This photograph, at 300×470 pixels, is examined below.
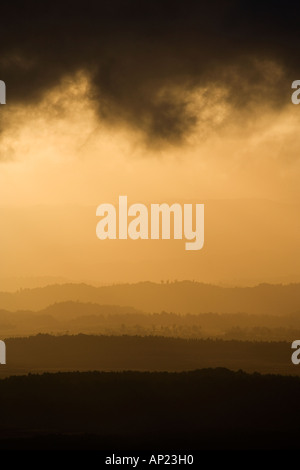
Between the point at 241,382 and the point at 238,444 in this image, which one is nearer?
the point at 238,444

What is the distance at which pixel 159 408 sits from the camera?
136ft

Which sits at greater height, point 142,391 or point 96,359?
point 96,359

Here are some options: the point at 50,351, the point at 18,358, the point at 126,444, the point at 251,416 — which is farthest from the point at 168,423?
the point at 50,351

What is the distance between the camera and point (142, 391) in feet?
156

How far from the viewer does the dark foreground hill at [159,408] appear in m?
33.9

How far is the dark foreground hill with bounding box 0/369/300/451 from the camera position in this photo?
3391cm

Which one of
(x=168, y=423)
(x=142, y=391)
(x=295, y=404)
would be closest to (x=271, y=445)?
(x=168, y=423)

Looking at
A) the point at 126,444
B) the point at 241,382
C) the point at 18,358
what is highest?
the point at 18,358

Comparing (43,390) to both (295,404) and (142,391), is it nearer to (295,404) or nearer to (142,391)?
(142,391)

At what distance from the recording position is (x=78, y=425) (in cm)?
3738

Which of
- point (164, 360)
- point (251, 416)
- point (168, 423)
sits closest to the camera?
point (168, 423)

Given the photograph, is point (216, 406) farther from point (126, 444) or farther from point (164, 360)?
point (164, 360)

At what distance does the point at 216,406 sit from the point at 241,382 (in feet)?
18.5

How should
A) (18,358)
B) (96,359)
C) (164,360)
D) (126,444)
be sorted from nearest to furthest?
(126,444) → (18,358) → (164,360) → (96,359)
